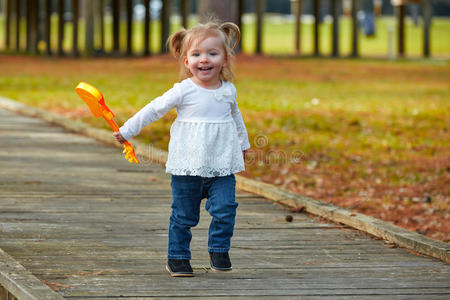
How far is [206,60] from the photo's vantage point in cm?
500

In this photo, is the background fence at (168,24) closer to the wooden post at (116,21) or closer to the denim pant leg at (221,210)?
the wooden post at (116,21)

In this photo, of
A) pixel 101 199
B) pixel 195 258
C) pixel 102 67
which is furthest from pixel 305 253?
pixel 102 67

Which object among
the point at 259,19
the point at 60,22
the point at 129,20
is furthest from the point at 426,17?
the point at 60,22

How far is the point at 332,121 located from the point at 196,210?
886 cm

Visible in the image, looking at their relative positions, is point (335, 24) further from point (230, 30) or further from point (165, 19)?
point (230, 30)

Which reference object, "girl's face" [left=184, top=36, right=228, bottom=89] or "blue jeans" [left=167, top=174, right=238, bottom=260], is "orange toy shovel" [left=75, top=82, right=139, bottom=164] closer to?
"blue jeans" [left=167, top=174, right=238, bottom=260]

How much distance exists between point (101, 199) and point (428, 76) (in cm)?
1846

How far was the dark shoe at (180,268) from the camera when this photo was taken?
4910mm

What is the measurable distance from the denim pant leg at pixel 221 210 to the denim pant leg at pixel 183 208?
0.10 m

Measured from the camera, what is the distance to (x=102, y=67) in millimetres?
27422

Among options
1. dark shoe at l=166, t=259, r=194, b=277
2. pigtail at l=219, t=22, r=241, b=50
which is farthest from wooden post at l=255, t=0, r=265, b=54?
dark shoe at l=166, t=259, r=194, b=277

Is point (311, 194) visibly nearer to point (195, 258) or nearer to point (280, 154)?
point (280, 154)

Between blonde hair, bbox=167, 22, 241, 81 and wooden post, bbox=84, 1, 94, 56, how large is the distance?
82.8ft

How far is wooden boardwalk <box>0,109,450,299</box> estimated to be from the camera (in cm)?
469
